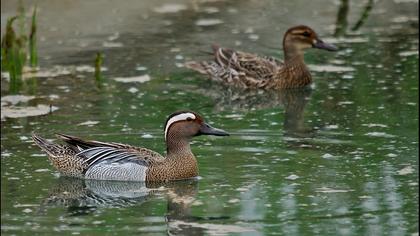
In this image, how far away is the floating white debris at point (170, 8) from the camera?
21219 mm

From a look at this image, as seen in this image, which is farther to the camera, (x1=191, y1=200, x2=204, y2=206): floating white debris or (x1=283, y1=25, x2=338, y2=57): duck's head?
(x1=283, y1=25, x2=338, y2=57): duck's head

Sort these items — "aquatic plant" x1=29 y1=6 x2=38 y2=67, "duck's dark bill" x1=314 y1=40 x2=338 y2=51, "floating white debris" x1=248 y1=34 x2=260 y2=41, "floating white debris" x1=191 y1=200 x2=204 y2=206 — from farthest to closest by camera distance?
1. "floating white debris" x1=248 y1=34 x2=260 y2=41
2. "duck's dark bill" x1=314 y1=40 x2=338 y2=51
3. "aquatic plant" x1=29 y1=6 x2=38 y2=67
4. "floating white debris" x1=191 y1=200 x2=204 y2=206

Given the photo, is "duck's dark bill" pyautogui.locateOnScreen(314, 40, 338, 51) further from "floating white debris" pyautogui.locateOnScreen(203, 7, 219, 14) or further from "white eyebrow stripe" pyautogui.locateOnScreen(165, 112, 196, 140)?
"white eyebrow stripe" pyautogui.locateOnScreen(165, 112, 196, 140)

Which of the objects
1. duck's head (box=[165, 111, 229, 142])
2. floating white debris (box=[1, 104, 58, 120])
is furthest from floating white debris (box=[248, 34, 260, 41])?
duck's head (box=[165, 111, 229, 142])

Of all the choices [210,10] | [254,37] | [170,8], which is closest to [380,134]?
[254,37]

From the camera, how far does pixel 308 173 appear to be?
12695 mm

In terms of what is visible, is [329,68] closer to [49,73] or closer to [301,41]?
[301,41]

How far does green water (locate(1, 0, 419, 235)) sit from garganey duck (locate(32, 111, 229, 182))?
0.41ft

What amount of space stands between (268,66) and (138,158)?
471cm

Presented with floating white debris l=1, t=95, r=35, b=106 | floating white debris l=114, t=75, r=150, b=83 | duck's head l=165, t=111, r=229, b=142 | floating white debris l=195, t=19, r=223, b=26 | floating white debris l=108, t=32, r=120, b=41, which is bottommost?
floating white debris l=1, t=95, r=35, b=106

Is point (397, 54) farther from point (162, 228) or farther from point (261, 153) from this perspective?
point (162, 228)

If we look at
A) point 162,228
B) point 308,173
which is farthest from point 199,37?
point 162,228

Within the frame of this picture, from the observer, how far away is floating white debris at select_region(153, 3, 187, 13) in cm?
2122

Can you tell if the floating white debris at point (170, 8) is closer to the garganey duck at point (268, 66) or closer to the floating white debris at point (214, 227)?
the garganey duck at point (268, 66)
